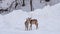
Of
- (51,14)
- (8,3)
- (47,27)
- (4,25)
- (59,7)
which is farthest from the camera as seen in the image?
(8,3)

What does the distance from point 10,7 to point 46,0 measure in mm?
4494

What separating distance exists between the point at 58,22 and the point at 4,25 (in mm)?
3072

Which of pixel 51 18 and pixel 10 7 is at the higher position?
pixel 51 18

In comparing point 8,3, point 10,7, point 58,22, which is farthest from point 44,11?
point 8,3

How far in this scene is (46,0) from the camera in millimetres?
30031

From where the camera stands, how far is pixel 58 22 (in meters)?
14.1

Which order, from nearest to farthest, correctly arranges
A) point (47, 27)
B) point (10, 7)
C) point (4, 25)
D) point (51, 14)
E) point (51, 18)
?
point (47, 27) → point (4, 25) → point (51, 18) → point (51, 14) → point (10, 7)

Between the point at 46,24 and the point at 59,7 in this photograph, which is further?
the point at 59,7

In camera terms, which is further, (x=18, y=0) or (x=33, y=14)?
(x=18, y=0)

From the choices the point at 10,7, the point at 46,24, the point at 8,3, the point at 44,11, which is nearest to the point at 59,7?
the point at 44,11

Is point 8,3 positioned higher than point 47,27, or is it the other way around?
point 47,27

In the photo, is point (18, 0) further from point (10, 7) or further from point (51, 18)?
point (51, 18)

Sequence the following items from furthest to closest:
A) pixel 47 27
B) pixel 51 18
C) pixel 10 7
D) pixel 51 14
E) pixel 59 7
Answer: pixel 10 7 → pixel 59 7 → pixel 51 14 → pixel 51 18 → pixel 47 27

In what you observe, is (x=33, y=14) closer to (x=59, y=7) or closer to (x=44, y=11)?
(x=44, y=11)
